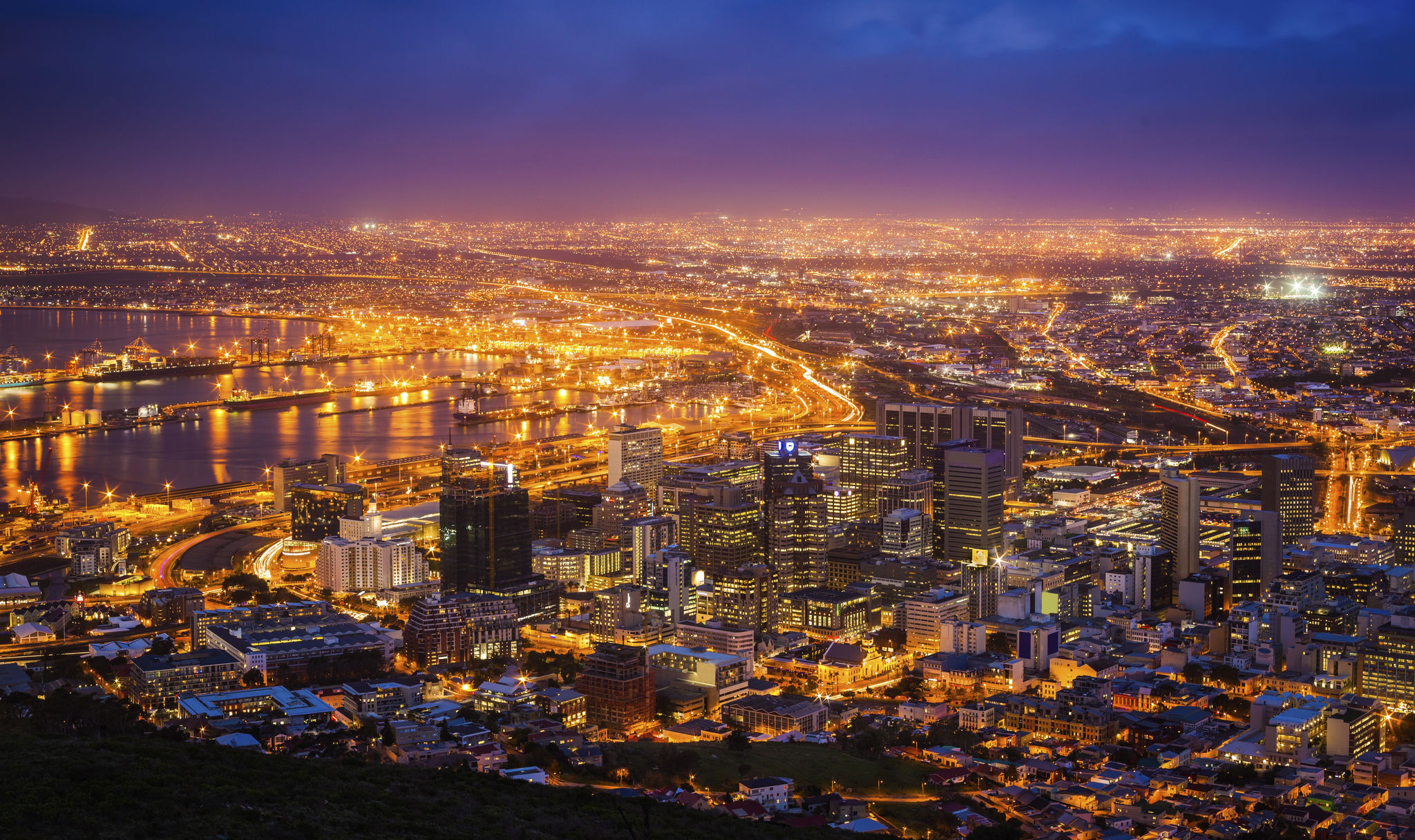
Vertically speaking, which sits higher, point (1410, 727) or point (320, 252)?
point (320, 252)

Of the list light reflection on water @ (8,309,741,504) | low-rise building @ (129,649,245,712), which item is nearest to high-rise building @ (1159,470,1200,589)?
low-rise building @ (129,649,245,712)

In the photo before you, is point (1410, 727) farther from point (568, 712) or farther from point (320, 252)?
point (320, 252)

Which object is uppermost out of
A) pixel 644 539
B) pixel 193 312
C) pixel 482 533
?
pixel 193 312

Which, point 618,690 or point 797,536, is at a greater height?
point 797,536

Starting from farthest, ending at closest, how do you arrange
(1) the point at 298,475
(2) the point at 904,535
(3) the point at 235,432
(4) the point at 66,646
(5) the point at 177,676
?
(3) the point at 235,432
(1) the point at 298,475
(2) the point at 904,535
(4) the point at 66,646
(5) the point at 177,676

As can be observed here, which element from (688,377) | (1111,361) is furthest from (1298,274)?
(688,377)

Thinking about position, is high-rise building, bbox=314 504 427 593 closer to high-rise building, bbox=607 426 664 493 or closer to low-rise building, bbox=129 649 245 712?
low-rise building, bbox=129 649 245 712

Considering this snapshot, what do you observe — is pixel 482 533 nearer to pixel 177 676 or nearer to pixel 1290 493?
pixel 177 676

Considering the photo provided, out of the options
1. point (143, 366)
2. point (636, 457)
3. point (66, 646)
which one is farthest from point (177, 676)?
point (143, 366)
